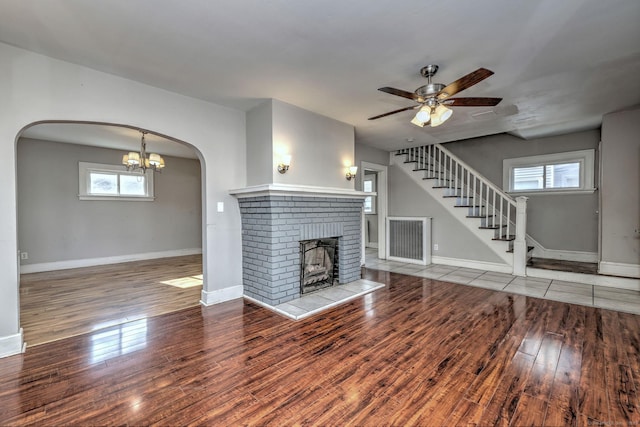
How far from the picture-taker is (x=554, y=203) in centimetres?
580

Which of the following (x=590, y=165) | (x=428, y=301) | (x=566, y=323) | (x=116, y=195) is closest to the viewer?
(x=566, y=323)

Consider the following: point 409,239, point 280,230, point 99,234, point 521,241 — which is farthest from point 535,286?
point 99,234

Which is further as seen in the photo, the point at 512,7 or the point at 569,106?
the point at 569,106

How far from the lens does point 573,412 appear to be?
1731mm

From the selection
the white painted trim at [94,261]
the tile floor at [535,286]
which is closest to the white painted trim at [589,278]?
the tile floor at [535,286]

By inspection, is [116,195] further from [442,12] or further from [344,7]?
[442,12]

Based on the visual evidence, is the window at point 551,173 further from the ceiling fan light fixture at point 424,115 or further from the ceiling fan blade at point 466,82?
the ceiling fan light fixture at point 424,115

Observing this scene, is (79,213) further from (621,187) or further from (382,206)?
(621,187)

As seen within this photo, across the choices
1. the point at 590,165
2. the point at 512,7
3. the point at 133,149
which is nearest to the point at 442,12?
the point at 512,7

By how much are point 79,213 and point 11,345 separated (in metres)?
4.55

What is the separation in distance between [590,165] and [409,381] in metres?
5.97

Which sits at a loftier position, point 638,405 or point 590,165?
point 590,165

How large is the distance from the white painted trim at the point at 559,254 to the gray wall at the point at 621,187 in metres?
1.26

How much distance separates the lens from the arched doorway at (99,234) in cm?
372
